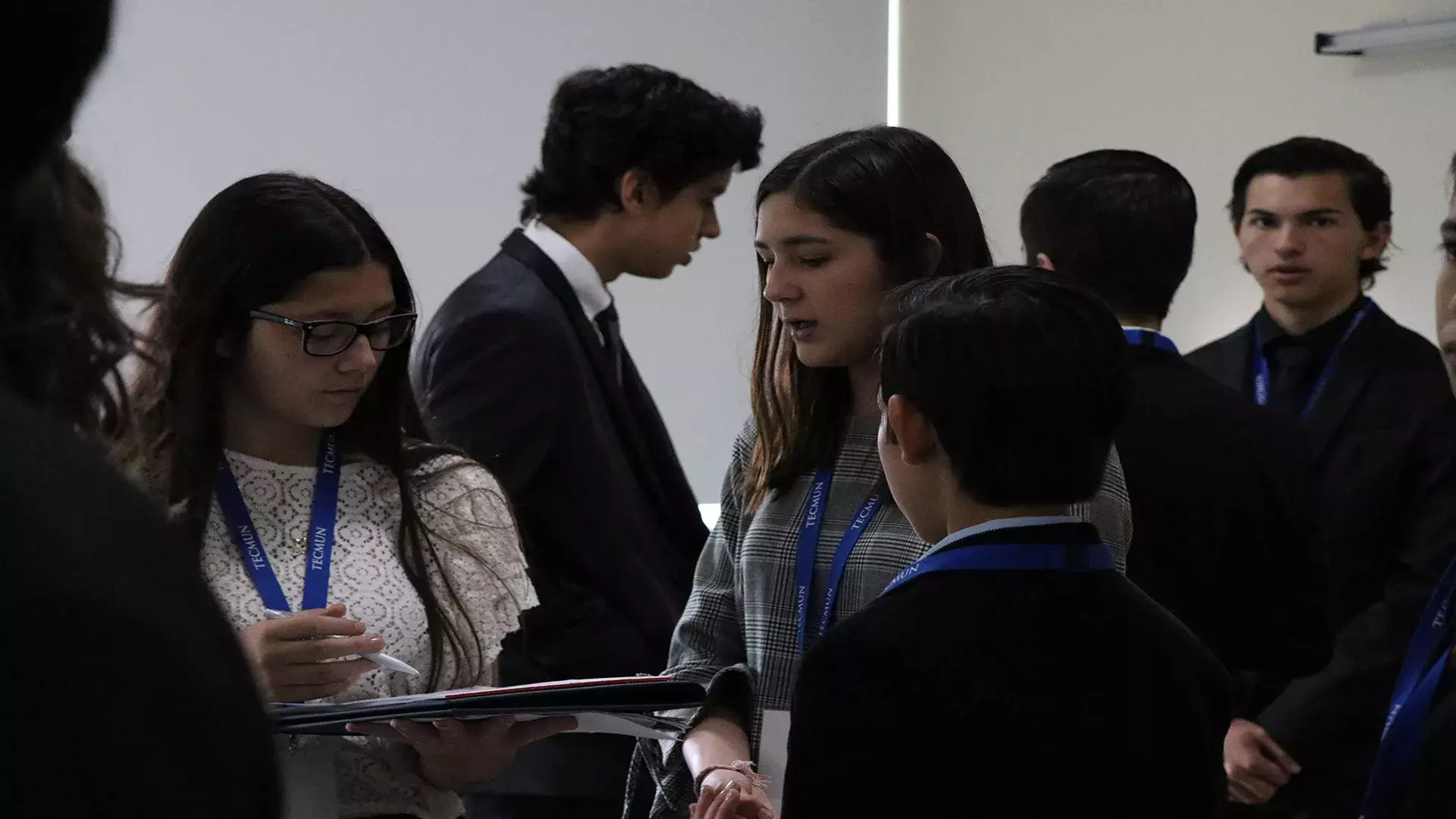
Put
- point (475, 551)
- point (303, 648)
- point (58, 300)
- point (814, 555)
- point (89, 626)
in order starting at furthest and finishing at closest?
point (475, 551)
point (814, 555)
point (303, 648)
point (58, 300)
point (89, 626)

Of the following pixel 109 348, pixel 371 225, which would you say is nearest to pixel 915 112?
pixel 371 225

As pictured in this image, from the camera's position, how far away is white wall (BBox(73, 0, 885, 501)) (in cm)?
376

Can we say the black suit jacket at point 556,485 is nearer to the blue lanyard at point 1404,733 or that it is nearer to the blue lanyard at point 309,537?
the blue lanyard at point 309,537

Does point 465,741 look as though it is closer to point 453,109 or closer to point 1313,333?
point 1313,333

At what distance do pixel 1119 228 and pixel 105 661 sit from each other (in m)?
2.08

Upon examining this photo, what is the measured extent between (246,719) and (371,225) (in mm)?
1500

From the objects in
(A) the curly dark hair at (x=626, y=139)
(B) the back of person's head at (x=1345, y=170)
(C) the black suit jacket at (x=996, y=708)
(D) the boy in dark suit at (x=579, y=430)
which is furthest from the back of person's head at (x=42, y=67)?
(B) the back of person's head at (x=1345, y=170)

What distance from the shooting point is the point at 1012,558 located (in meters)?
1.32

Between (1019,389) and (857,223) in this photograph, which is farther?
(857,223)

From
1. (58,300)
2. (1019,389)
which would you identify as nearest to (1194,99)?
(1019,389)

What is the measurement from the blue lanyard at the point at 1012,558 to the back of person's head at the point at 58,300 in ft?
2.34

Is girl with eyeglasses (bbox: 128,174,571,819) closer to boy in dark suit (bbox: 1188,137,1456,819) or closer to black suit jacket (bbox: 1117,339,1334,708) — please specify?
black suit jacket (bbox: 1117,339,1334,708)

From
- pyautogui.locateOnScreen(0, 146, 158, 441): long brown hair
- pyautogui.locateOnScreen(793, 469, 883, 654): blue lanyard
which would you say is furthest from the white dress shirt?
pyautogui.locateOnScreen(0, 146, 158, 441): long brown hair

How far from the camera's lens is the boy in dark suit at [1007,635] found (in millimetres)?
1268
